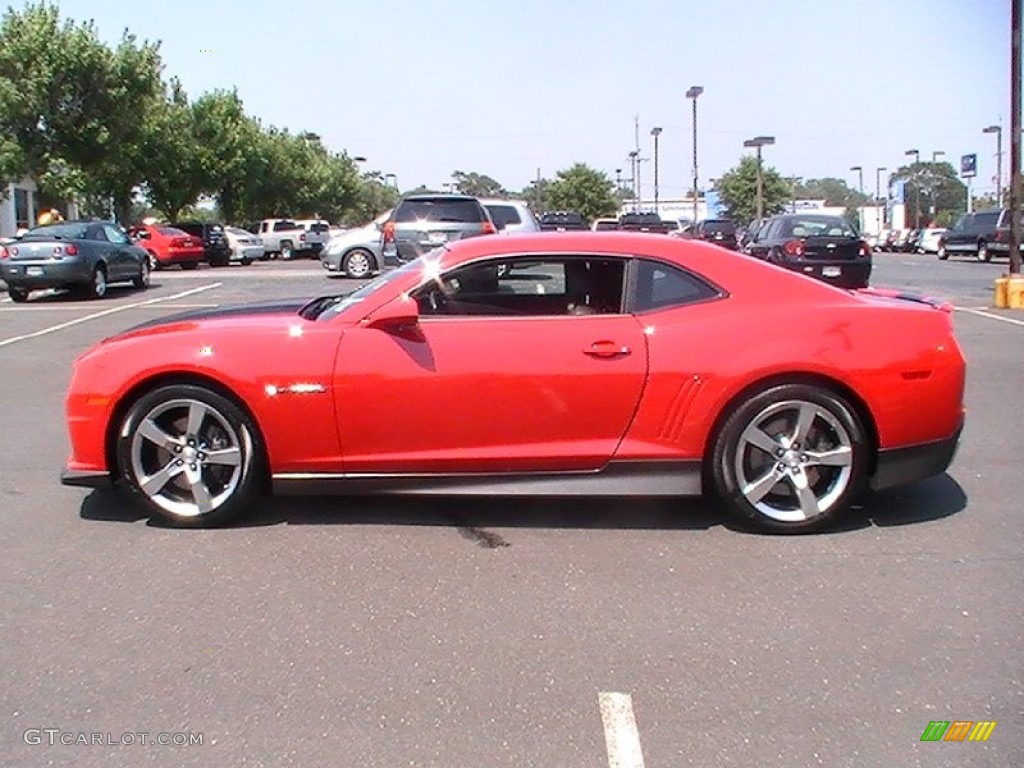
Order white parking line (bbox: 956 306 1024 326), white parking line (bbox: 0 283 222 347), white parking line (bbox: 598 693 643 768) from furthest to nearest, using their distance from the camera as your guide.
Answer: white parking line (bbox: 956 306 1024 326), white parking line (bbox: 0 283 222 347), white parking line (bbox: 598 693 643 768)

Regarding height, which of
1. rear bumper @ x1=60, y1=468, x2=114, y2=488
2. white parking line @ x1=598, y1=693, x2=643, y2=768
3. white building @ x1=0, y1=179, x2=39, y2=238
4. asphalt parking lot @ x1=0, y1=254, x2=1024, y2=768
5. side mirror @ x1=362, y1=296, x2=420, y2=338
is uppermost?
white building @ x1=0, y1=179, x2=39, y2=238

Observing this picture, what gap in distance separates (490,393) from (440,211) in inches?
508

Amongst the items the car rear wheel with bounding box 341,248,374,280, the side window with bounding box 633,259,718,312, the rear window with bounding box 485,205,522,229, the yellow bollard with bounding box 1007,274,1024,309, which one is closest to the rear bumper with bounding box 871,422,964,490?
the side window with bounding box 633,259,718,312

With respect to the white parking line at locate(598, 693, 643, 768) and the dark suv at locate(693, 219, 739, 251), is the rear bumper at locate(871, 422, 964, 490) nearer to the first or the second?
the white parking line at locate(598, 693, 643, 768)

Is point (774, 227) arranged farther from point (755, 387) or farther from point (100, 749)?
point (100, 749)

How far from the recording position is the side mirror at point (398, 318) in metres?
5.23

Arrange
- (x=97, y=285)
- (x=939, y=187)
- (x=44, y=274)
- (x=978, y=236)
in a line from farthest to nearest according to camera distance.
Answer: (x=939, y=187) < (x=978, y=236) < (x=97, y=285) < (x=44, y=274)

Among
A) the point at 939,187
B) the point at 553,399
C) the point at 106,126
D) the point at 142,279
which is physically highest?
the point at 939,187

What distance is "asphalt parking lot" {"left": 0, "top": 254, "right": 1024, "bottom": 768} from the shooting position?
11.0 ft

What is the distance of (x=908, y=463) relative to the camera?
5289 mm

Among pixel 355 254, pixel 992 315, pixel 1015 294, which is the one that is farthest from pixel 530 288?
pixel 355 254

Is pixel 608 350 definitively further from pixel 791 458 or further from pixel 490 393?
pixel 791 458

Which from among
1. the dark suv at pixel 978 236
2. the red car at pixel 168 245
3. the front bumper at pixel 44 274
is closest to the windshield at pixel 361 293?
the front bumper at pixel 44 274

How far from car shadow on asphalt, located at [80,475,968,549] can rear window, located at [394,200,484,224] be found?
12.1 metres
